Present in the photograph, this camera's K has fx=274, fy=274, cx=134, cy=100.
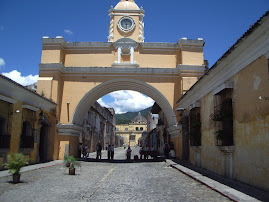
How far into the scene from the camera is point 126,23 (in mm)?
19312

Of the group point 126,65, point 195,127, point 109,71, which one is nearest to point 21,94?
point 109,71

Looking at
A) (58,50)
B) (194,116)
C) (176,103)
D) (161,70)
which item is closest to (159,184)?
(194,116)

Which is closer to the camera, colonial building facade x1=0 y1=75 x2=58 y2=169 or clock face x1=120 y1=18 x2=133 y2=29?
colonial building facade x1=0 y1=75 x2=58 y2=169

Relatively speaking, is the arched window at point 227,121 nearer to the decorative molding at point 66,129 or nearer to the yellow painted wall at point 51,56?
the decorative molding at point 66,129

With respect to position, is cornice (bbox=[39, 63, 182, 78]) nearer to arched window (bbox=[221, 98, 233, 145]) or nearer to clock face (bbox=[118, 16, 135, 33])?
clock face (bbox=[118, 16, 135, 33])

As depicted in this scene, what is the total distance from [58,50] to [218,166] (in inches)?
500

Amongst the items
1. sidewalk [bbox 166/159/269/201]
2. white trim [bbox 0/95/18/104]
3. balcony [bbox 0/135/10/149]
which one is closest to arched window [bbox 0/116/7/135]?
balcony [bbox 0/135/10/149]

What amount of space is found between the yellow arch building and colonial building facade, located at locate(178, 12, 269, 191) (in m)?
6.57

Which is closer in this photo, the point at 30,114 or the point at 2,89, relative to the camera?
the point at 2,89

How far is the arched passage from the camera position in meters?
17.7

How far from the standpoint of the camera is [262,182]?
6254 mm

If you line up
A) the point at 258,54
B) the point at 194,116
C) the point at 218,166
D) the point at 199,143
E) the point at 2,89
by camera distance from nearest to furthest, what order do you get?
the point at 258,54 → the point at 218,166 → the point at 2,89 → the point at 199,143 → the point at 194,116

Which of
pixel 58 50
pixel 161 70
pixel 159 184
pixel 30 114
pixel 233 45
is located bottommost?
pixel 159 184

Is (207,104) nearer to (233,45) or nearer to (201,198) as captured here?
(233,45)
